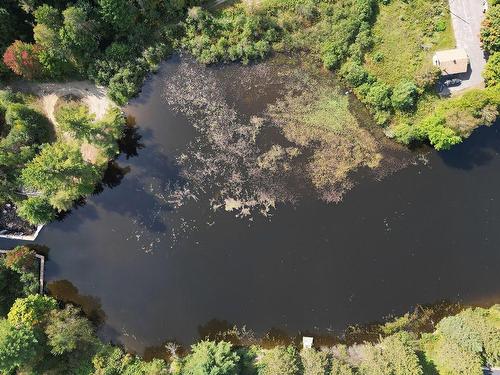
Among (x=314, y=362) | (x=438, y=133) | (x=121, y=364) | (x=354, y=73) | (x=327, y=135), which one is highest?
(x=354, y=73)

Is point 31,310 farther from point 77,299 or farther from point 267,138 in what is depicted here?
point 267,138

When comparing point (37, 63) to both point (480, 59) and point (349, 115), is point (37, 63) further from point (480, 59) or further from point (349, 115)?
point (480, 59)

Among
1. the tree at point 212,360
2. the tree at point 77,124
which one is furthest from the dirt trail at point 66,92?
the tree at point 212,360

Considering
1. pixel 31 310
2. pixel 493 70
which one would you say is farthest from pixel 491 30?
pixel 31 310

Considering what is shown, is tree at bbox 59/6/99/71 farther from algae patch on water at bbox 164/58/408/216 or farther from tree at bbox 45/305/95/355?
tree at bbox 45/305/95/355

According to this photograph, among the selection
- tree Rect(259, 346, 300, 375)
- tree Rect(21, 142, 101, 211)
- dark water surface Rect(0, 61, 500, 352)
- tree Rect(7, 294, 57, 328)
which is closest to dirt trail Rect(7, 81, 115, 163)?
tree Rect(21, 142, 101, 211)

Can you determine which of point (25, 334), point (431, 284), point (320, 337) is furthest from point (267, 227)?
point (25, 334)
